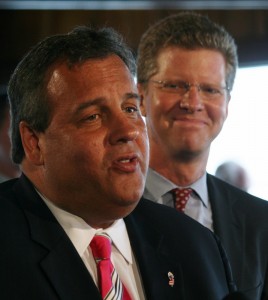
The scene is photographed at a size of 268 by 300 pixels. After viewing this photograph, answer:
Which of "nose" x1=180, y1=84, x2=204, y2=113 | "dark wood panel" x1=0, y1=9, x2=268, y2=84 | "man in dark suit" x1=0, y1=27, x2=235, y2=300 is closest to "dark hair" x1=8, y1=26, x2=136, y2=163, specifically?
"man in dark suit" x1=0, y1=27, x2=235, y2=300

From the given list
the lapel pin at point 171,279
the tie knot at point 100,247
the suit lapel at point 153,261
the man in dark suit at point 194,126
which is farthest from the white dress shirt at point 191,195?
the tie knot at point 100,247

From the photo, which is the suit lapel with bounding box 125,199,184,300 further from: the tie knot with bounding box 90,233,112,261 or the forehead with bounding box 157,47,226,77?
the forehead with bounding box 157,47,226,77

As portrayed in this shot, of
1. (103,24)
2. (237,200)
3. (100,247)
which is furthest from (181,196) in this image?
(103,24)

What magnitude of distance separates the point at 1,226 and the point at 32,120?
0.93 feet

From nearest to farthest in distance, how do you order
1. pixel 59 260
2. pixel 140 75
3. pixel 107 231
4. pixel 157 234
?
pixel 59 260
pixel 107 231
pixel 157 234
pixel 140 75

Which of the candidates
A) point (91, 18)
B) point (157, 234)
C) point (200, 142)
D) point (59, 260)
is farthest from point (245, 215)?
point (91, 18)

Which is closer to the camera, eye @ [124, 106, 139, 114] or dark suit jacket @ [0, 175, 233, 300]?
dark suit jacket @ [0, 175, 233, 300]

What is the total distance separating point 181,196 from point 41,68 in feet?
3.03

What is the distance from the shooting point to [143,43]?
2.82 m

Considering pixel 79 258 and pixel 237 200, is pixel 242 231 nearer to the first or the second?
pixel 237 200

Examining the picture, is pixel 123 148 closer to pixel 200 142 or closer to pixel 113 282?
pixel 113 282

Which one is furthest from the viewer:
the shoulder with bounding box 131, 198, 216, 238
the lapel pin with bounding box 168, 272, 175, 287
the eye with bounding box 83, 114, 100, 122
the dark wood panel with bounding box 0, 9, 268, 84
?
the dark wood panel with bounding box 0, 9, 268, 84

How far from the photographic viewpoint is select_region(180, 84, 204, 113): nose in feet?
8.51

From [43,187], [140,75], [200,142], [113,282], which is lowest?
[113,282]
